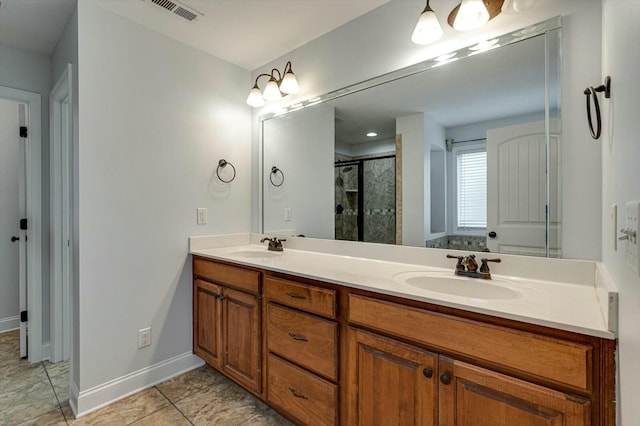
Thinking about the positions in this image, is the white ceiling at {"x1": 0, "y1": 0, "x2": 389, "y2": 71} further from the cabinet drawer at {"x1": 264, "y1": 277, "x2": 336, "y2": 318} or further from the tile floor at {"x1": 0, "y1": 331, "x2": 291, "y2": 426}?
the tile floor at {"x1": 0, "y1": 331, "x2": 291, "y2": 426}

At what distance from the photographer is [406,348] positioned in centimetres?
113

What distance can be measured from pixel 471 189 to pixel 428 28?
0.78 meters

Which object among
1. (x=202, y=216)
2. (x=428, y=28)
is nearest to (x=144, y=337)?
(x=202, y=216)

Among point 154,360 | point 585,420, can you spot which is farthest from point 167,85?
point 585,420

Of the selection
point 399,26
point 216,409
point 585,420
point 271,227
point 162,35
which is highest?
point 162,35

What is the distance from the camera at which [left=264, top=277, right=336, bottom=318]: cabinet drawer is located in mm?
1375

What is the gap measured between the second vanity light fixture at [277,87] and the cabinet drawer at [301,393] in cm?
171

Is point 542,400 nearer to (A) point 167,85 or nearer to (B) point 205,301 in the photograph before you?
(B) point 205,301

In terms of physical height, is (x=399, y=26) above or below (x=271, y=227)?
above

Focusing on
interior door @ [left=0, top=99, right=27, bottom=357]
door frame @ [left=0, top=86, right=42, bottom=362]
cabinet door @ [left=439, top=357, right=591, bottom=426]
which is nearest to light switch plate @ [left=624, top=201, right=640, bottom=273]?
cabinet door @ [left=439, top=357, right=591, bottom=426]

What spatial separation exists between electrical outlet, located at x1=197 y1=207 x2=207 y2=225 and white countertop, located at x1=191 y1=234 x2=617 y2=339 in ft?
1.03

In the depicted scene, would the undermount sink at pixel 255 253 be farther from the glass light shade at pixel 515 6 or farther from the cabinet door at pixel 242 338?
the glass light shade at pixel 515 6

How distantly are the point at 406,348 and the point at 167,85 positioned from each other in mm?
2184

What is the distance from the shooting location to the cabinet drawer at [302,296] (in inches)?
Result: 54.1
